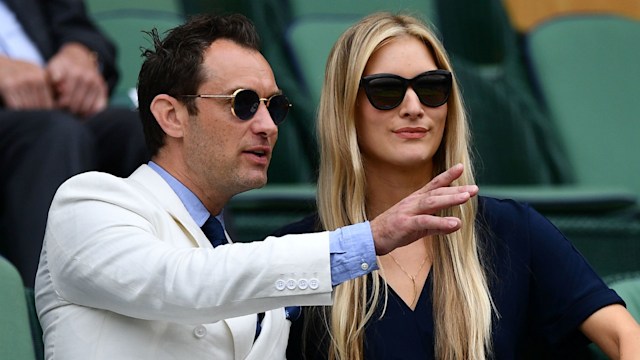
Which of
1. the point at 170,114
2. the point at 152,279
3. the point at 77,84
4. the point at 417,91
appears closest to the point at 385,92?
the point at 417,91

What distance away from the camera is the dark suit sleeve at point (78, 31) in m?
3.64

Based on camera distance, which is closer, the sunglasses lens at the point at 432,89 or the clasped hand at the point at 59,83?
the sunglasses lens at the point at 432,89

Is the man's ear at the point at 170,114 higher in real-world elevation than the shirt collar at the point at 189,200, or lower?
higher

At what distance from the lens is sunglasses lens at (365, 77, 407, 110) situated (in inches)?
108

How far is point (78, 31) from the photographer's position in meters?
3.69

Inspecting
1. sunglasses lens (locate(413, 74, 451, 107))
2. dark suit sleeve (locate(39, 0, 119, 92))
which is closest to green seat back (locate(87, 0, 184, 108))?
dark suit sleeve (locate(39, 0, 119, 92))

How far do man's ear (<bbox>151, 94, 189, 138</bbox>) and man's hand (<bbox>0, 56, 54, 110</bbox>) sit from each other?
2.86ft

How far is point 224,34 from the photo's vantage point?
2.57 m

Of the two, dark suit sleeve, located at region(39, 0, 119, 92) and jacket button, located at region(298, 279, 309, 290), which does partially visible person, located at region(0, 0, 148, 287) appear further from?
jacket button, located at region(298, 279, 309, 290)

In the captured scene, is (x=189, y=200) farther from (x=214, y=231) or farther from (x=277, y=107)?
(x=277, y=107)

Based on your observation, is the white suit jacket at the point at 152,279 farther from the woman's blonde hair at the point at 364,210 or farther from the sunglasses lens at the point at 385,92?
the sunglasses lens at the point at 385,92

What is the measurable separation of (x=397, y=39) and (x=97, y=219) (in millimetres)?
891

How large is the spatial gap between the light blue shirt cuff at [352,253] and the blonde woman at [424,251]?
1.70 ft

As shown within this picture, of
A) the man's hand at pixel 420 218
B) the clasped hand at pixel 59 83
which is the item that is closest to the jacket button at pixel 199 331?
the man's hand at pixel 420 218
